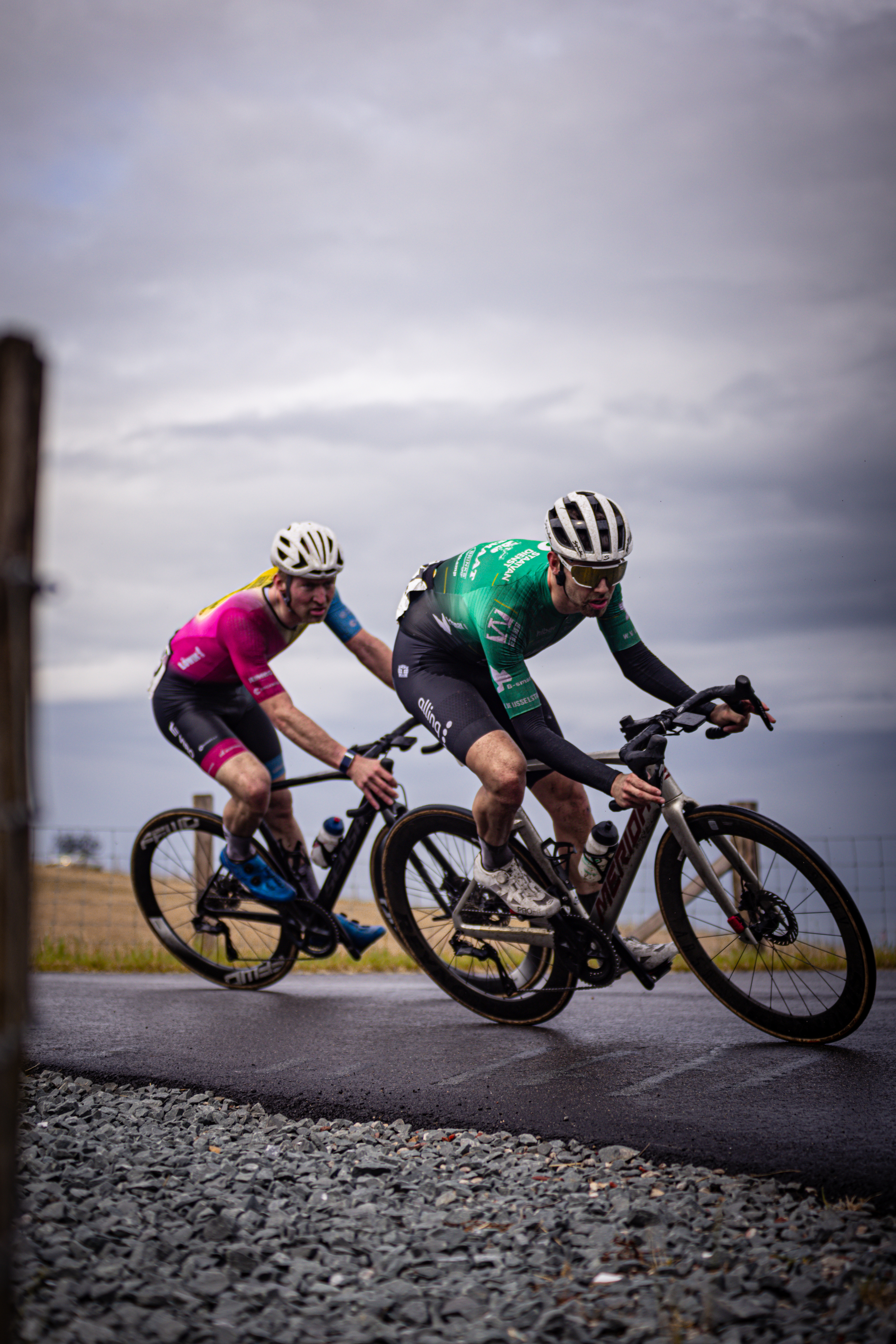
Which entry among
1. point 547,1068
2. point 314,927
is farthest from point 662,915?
point 314,927

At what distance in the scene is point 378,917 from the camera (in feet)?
38.1

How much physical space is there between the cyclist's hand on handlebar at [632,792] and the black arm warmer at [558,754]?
0.04 meters

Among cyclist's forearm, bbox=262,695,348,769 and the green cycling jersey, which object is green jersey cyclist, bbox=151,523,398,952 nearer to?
cyclist's forearm, bbox=262,695,348,769

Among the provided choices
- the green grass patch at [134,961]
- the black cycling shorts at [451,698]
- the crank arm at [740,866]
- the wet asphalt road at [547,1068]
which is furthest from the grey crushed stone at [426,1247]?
the green grass patch at [134,961]

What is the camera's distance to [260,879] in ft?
20.7

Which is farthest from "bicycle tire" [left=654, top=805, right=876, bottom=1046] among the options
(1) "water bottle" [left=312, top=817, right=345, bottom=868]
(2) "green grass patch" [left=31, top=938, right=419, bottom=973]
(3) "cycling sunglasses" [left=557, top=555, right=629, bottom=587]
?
(2) "green grass patch" [left=31, top=938, right=419, bottom=973]

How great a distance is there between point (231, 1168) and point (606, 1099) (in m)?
1.43

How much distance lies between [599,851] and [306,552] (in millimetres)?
2497

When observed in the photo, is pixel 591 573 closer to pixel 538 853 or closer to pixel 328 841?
pixel 538 853

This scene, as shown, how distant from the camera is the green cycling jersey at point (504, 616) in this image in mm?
4664

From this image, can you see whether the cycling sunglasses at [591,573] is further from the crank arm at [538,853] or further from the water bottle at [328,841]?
the water bottle at [328,841]

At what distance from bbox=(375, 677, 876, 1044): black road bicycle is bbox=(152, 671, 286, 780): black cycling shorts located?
1.47 m

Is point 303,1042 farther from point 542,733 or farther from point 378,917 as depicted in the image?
point 378,917

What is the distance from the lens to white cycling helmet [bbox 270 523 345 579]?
5980 millimetres
